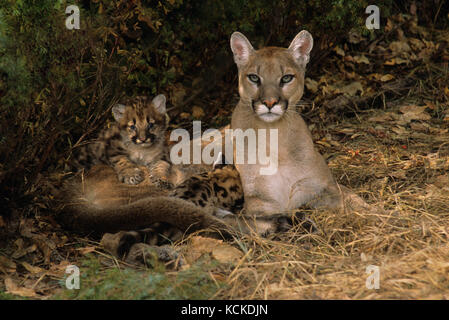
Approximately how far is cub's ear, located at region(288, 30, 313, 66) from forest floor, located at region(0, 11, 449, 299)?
1.27 m

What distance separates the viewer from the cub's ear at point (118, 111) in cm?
568

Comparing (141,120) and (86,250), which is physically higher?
(141,120)

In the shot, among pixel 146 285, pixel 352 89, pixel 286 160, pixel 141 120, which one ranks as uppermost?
pixel 352 89

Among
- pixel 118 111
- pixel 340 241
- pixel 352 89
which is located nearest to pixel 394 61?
pixel 352 89

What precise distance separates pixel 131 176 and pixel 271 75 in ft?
5.19

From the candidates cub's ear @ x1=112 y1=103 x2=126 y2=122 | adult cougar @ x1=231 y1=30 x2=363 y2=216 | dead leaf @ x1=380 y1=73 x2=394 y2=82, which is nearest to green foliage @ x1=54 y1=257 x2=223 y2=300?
adult cougar @ x1=231 y1=30 x2=363 y2=216

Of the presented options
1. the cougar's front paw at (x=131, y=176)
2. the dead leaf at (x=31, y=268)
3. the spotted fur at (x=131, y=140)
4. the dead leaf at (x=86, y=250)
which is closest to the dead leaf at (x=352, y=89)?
the spotted fur at (x=131, y=140)

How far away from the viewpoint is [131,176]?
5500 millimetres

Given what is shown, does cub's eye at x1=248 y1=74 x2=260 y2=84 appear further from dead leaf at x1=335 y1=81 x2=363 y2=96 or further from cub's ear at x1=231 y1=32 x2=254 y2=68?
dead leaf at x1=335 y1=81 x2=363 y2=96

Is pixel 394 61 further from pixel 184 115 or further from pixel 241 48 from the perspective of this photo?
pixel 241 48

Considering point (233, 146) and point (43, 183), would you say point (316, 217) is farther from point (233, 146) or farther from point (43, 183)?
point (43, 183)

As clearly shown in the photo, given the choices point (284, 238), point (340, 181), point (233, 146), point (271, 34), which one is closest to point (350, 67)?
point (271, 34)

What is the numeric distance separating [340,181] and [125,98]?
7.18 ft

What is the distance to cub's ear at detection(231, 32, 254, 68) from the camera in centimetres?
507
